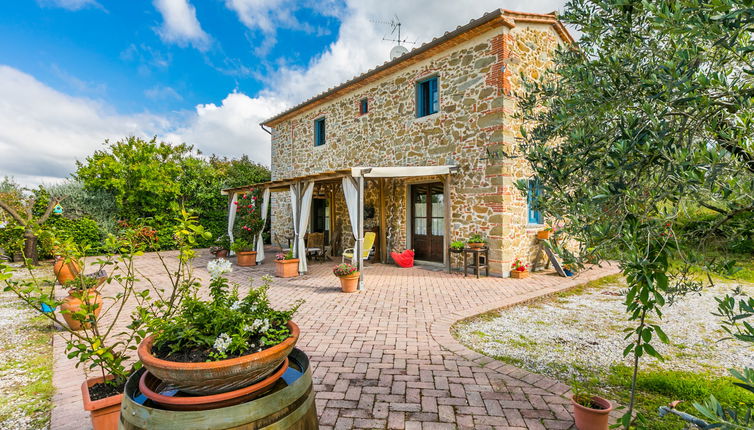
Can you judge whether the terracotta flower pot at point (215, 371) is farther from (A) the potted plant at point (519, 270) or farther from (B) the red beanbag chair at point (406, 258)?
(B) the red beanbag chair at point (406, 258)

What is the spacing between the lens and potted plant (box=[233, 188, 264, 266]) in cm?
946

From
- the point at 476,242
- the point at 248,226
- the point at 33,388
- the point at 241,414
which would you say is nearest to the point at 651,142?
the point at 241,414

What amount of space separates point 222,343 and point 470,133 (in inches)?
283

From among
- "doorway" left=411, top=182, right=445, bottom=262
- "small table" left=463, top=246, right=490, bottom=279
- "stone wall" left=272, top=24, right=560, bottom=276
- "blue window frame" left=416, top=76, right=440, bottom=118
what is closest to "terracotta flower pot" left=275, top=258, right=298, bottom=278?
"stone wall" left=272, top=24, right=560, bottom=276

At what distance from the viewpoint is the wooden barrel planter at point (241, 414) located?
1232 mm

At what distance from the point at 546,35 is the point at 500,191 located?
13.4 ft

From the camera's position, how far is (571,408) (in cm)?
248

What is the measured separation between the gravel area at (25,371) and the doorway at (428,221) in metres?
7.12

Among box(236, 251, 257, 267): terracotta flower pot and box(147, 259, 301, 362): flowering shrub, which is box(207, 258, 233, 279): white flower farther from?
box(236, 251, 257, 267): terracotta flower pot

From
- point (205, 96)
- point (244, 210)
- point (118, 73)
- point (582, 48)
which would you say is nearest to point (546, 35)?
point (582, 48)

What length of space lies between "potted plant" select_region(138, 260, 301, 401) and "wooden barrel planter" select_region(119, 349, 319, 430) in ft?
0.45

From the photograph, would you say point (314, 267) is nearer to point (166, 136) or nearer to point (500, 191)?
point (500, 191)

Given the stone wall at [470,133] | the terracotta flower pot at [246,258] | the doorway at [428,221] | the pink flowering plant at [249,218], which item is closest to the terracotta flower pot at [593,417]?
the stone wall at [470,133]

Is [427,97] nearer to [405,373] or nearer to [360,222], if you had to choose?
[360,222]
